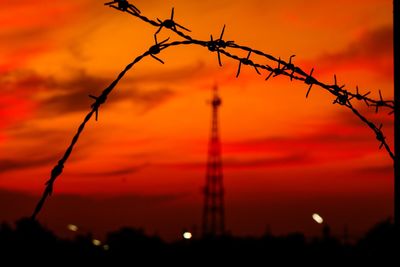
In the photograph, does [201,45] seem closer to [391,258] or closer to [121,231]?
[391,258]

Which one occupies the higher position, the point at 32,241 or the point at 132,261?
the point at 132,261

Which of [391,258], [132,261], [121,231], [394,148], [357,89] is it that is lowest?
[391,258]

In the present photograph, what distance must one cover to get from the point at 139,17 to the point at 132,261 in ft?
104

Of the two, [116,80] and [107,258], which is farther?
[107,258]

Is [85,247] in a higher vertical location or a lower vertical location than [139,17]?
higher

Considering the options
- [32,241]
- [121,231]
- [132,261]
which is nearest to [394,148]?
[32,241]

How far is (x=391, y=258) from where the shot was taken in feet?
16.0

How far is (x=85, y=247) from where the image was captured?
39562 millimetres

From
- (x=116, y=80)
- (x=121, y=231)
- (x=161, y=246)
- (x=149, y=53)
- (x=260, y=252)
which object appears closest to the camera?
(x=116, y=80)

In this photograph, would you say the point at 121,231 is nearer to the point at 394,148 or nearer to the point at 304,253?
the point at 304,253

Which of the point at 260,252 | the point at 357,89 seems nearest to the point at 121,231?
the point at 260,252

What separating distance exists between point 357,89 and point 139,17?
1.58 meters

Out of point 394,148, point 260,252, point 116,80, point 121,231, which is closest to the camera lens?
point 116,80

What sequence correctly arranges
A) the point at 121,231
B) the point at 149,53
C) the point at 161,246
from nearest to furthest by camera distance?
the point at 149,53 < the point at 161,246 < the point at 121,231
